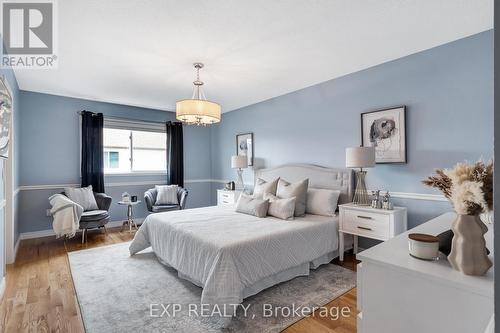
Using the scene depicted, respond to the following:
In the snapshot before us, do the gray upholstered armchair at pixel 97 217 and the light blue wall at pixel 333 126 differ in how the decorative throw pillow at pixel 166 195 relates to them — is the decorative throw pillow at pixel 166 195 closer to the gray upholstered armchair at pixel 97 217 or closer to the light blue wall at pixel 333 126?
the light blue wall at pixel 333 126

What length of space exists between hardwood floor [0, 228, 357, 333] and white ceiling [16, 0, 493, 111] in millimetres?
2504

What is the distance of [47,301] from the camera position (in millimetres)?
2270

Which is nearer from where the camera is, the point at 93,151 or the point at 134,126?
the point at 93,151

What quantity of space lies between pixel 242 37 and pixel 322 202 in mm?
2242

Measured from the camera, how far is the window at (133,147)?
16.8ft

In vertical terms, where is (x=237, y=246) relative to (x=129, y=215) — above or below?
above

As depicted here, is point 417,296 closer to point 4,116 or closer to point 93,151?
point 4,116

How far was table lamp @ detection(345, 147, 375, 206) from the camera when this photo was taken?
9.57 ft

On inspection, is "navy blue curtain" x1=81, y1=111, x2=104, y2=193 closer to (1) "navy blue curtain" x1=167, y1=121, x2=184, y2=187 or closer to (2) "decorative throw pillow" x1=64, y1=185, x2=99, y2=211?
(2) "decorative throw pillow" x1=64, y1=185, x2=99, y2=211

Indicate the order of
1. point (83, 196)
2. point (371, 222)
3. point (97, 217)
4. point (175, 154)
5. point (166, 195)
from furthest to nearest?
point (175, 154) < point (166, 195) < point (83, 196) < point (97, 217) < point (371, 222)

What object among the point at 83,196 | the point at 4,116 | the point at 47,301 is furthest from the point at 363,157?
the point at 83,196

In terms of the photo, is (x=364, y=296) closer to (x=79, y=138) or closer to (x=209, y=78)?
(x=209, y=78)

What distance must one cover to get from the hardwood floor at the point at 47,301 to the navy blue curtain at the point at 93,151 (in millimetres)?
1432

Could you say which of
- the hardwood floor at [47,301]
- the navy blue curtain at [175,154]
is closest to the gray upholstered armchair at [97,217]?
the hardwood floor at [47,301]
